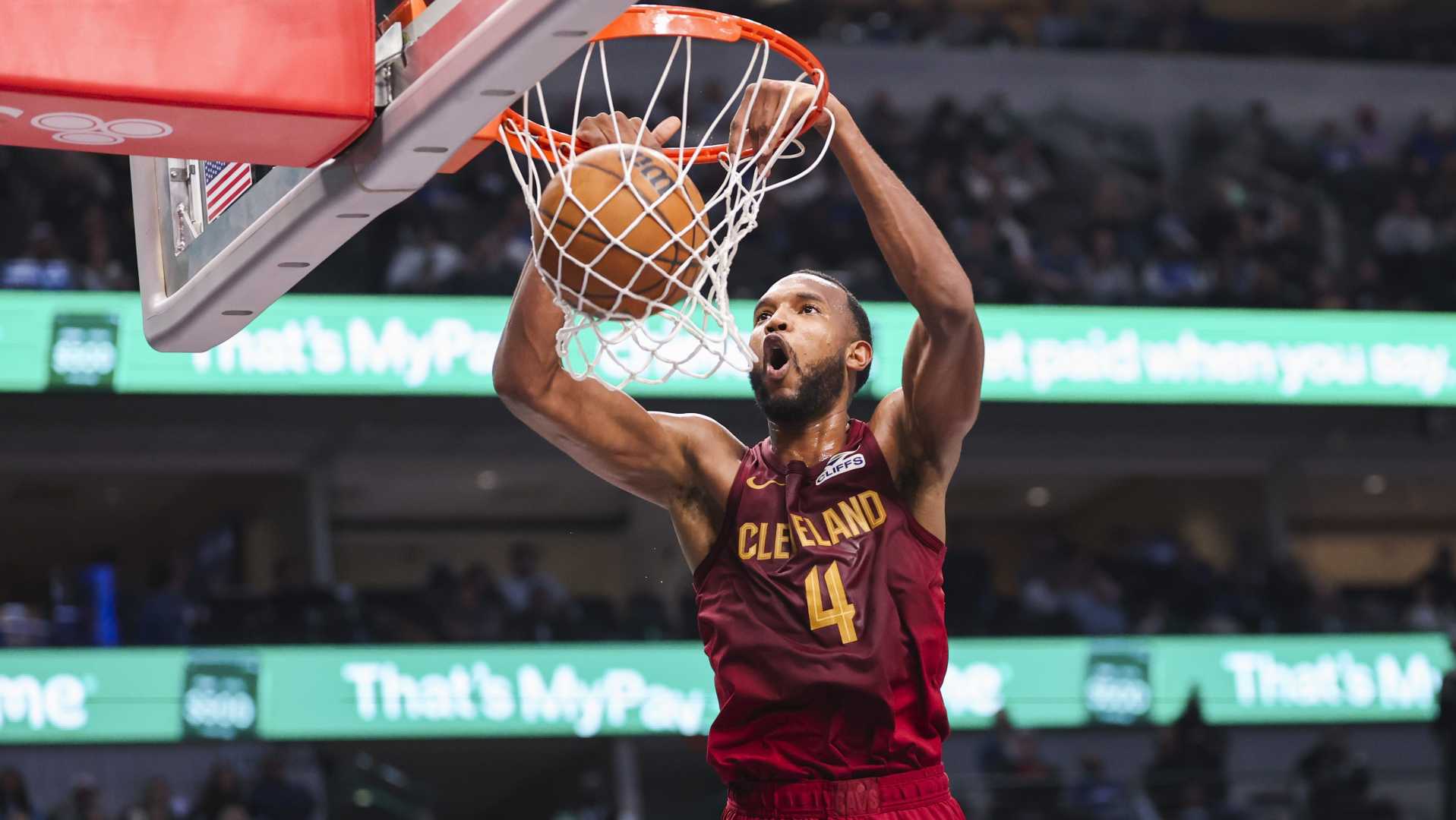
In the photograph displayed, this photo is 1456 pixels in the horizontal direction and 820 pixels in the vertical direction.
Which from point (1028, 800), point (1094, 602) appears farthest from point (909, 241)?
point (1094, 602)

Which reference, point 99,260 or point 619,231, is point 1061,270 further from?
point 619,231

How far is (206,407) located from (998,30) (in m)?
10.2

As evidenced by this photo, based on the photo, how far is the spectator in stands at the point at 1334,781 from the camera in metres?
12.3

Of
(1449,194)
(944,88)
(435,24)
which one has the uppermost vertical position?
(944,88)

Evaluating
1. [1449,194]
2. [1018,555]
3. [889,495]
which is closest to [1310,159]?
[1449,194]

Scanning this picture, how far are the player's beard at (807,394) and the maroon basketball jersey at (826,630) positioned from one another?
0.14 metres

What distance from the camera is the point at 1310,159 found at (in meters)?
19.0

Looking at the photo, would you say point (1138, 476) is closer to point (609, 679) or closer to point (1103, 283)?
point (1103, 283)

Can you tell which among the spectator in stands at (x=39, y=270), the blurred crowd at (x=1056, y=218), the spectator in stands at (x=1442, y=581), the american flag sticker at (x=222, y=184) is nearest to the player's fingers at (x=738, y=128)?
the american flag sticker at (x=222, y=184)

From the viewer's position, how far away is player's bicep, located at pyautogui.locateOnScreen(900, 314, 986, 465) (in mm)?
3699

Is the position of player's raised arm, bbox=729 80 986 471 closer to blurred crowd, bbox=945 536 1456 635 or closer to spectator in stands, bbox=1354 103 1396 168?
blurred crowd, bbox=945 536 1456 635

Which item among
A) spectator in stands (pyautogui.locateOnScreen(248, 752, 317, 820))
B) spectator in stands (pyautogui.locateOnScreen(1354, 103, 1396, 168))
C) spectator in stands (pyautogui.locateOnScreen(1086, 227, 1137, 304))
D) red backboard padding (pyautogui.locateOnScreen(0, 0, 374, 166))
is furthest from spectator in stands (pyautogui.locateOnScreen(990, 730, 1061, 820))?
spectator in stands (pyautogui.locateOnScreen(1354, 103, 1396, 168))

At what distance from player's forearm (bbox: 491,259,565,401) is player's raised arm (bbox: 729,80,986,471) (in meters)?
0.53

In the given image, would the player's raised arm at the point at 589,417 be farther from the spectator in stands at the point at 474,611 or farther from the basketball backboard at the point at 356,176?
the spectator in stands at the point at 474,611
